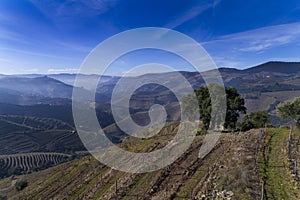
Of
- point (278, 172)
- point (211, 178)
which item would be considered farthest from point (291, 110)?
point (211, 178)

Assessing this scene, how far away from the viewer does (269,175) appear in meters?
20.1

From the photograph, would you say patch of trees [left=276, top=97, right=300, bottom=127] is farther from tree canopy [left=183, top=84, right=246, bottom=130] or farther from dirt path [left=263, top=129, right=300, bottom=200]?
tree canopy [left=183, top=84, right=246, bottom=130]

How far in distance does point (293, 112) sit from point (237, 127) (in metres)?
11.0

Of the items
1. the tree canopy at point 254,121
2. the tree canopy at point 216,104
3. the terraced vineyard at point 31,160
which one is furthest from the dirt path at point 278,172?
the terraced vineyard at point 31,160

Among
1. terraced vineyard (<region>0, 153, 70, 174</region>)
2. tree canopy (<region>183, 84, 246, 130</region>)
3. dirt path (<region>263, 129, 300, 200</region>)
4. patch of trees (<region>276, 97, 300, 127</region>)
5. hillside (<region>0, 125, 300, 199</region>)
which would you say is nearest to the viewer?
dirt path (<region>263, 129, 300, 200</region>)

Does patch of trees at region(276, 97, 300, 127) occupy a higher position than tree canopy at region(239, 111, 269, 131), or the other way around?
patch of trees at region(276, 97, 300, 127)

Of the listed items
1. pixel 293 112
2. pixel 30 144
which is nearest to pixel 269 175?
pixel 293 112

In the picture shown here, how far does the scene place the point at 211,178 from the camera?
20766 mm

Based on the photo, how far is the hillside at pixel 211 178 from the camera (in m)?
17.9

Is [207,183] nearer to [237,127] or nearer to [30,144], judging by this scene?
[237,127]

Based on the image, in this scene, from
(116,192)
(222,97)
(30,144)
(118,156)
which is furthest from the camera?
(30,144)

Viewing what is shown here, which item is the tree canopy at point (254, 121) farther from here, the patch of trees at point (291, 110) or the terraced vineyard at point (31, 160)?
the terraced vineyard at point (31, 160)

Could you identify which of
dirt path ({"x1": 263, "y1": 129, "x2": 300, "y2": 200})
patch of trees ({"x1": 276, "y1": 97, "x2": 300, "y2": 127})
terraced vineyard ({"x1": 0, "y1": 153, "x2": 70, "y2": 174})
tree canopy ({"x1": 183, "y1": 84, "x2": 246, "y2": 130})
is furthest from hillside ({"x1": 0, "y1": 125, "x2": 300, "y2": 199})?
terraced vineyard ({"x1": 0, "y1": 153, "x2": 70, "y2": 174})

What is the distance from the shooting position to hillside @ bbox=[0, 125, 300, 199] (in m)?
17.9
